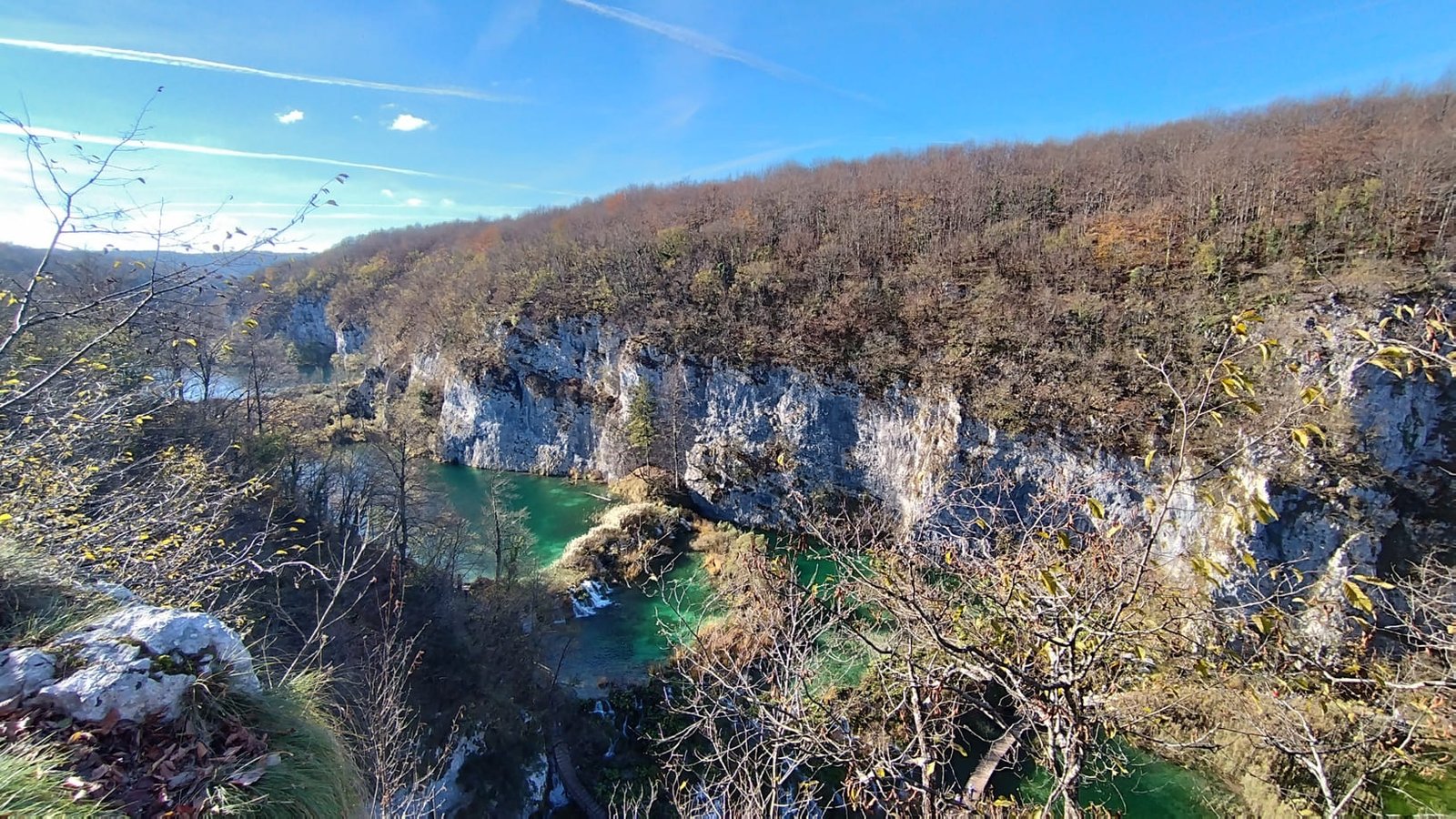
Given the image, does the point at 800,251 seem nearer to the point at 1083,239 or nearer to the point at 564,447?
the point at 1083,239

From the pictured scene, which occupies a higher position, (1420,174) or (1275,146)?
(1275,146)

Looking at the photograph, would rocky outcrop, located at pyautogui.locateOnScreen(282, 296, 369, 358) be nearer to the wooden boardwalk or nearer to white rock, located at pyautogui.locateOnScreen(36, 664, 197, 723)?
the wooden boardwalk

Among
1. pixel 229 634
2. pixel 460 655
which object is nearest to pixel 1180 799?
pixel 460 655

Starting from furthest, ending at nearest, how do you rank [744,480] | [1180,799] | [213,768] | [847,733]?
[744,480] < [1180,799] < [847,733] < [213,768]

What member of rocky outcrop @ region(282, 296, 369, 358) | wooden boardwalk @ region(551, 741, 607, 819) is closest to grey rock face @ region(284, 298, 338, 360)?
rocky outcrop @ region(282, 296, 369, 358)

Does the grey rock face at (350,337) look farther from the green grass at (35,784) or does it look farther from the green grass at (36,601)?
the green grass at (35,784)

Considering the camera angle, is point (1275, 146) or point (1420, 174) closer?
point (1420, 174)
